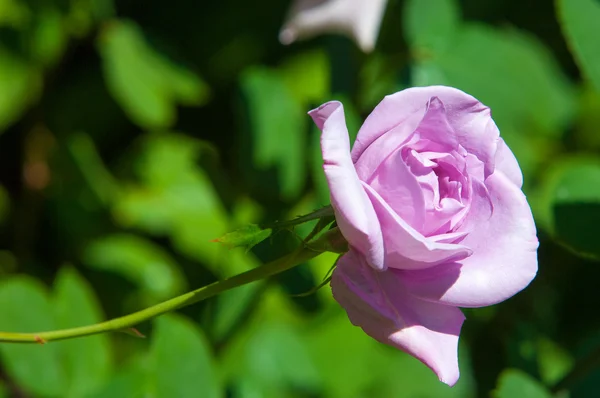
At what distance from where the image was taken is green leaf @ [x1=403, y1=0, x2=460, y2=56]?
1.18 m

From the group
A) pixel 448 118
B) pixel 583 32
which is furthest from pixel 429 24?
pixel 448 118

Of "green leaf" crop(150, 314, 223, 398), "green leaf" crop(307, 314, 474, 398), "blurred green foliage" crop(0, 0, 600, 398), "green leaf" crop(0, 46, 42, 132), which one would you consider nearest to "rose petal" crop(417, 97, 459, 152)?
"blurred green foliage" crop(0, 0, 600, 398)

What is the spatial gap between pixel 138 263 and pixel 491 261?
1.04 m

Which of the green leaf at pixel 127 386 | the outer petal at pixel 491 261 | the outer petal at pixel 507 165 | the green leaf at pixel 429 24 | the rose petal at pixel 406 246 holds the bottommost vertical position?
the green leaf at pixel 127 386

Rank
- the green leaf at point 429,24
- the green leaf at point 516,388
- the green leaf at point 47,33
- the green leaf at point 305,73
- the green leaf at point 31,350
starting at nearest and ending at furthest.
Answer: the green leaf at point 516,388, the green leaf at point 31,350, the green leaf at point 429,24, the green leaf at point 47,33, the green leaf at point 305,73

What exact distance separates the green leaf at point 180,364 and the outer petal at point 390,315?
43 cm

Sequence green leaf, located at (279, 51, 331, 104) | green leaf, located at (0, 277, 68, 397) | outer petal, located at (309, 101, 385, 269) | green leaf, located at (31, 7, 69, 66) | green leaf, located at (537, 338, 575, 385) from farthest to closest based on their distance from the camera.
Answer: green leaf, located at (279, 51, 331, 104)
green leaf, located at (537, 338, 575, 385)
green leaf, located at (31, 7, 69, 66)
green leaf, located at (0, 277, 68, 397)
outer petal, located at (309, 101, 385, 269)

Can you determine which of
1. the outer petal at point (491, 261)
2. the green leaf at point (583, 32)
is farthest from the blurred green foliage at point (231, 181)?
the outer petal at point (491, 261)

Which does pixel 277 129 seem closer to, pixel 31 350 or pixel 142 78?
pixel 142 78

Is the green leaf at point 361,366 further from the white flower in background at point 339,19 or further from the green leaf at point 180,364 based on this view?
the white flower in background at point 339,19

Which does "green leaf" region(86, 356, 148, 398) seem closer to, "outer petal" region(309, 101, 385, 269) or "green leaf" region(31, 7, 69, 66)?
"outer petal" region(309, 101, 385, 269)

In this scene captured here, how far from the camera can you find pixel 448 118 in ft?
2.02

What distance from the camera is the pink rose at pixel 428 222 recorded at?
0.57 m

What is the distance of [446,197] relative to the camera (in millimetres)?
607
